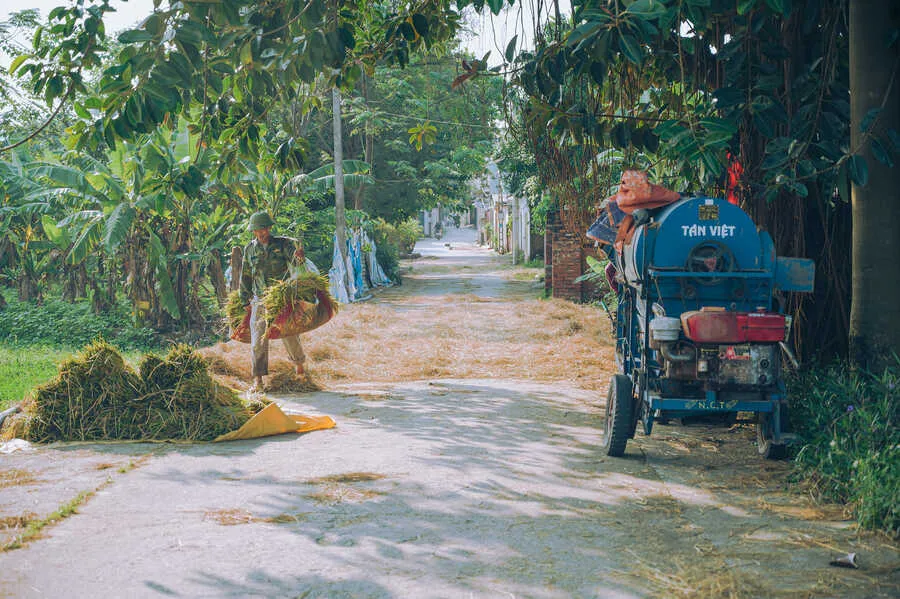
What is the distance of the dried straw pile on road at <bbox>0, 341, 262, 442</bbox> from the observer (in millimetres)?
8281

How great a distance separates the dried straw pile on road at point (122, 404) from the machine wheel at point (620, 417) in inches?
139

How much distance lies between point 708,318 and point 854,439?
1250 millimetres

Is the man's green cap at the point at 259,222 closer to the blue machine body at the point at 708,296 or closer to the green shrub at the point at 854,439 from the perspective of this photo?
the blue machine body at the point at 708,296

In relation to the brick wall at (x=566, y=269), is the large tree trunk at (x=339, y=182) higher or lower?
higher

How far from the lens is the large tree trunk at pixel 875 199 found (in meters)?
6.73

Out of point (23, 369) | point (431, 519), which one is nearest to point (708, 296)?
point (431, 519)

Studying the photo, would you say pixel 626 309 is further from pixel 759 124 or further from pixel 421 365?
pixel 421 365

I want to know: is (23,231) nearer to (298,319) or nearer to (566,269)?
(566,269)

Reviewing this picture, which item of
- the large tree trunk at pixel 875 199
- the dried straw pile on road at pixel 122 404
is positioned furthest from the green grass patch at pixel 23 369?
the large tree trunk at pixel 875 199

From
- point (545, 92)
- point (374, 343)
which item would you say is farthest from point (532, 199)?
point (545, 92)

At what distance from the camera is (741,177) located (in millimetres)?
8312

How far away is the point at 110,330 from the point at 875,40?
56.7 feet

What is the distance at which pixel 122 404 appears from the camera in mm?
8484

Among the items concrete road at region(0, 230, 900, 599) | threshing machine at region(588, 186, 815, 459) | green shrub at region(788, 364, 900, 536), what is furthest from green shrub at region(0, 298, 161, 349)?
green shrub at region(788, 364, 900, 536)
